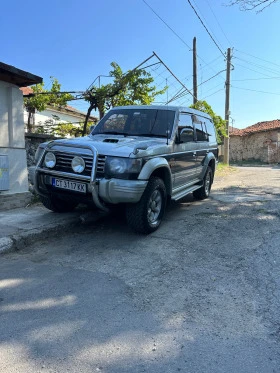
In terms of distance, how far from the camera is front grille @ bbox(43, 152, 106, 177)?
15.2 feet

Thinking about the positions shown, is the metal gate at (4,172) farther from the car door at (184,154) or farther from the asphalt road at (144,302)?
the car door at (184,154)

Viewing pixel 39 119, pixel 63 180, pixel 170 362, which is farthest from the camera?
pixel 39 119

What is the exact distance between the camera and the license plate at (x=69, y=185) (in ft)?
15.2

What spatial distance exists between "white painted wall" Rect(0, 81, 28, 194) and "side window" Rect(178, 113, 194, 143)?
342cm

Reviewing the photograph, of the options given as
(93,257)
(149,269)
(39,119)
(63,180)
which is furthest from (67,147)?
(39,119)

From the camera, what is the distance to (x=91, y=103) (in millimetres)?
11398

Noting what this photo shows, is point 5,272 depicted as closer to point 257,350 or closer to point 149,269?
point 149,269

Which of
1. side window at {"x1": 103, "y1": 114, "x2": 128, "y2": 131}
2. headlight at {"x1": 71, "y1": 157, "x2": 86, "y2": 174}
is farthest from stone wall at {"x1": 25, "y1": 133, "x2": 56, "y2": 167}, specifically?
headlight at {"x1": 71, "y1": 157, "x2": 86, "y2": 174}

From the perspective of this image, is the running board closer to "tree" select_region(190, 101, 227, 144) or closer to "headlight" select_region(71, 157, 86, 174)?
"headlight" select_region(71, 157, 86, 174)

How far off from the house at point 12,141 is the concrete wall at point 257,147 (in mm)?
25825

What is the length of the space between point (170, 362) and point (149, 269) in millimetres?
1655

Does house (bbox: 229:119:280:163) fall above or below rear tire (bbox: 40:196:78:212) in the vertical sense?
above

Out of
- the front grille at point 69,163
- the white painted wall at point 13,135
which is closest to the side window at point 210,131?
the front grille at point 69,163

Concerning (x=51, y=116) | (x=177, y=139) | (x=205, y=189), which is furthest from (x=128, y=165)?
(x=51, y=116)
